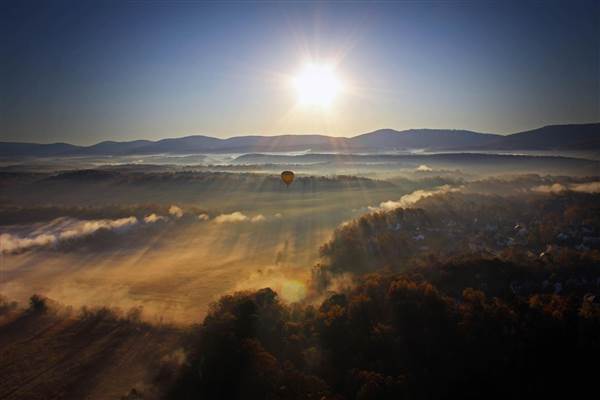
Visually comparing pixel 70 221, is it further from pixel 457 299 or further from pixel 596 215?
pixel 596 215

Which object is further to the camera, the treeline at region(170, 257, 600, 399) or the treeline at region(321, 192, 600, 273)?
the treeline at region(321, 192, 600, 273)

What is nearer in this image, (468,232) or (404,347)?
(404,347)

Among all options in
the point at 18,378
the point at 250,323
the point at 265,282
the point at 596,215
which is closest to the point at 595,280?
the point at 250,323

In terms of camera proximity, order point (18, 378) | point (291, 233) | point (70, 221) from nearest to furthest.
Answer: point (18, 378)
point (291, 233)
point (70, 221)

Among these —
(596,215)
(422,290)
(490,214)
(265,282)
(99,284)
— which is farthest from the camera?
(490,214)

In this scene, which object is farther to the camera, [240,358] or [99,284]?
[99,284]

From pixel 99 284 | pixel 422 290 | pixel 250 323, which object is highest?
pixel 422 290

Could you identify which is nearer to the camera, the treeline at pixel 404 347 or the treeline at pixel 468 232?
the treeline at pixel 404 347

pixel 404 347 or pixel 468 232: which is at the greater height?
pixel 404 347
